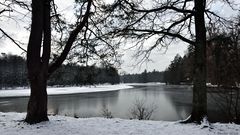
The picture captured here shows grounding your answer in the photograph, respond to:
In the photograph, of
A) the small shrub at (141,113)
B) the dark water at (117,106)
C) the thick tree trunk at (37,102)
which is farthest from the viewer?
the dark water at (117,106)

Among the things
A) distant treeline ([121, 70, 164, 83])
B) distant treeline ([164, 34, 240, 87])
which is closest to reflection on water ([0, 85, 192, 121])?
distant treeline ([164, 34, 240, 87])

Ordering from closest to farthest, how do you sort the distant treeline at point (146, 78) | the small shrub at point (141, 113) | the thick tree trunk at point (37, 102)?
the thick tree trunk at point (37, 102) → the small shrub at point (141, 113) → the distant treeline at point (146, 78)

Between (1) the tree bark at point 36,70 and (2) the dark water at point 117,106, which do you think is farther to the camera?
(2) the dark water at point 117,106

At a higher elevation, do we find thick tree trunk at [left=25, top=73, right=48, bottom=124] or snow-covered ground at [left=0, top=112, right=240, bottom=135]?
thick tree trunk at [left=25, top=73, right=48, bottom=124]

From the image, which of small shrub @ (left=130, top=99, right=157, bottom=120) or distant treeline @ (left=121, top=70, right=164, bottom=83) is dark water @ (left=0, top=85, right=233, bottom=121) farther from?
distant treeline @ (left=121, top=70, right=164, bottom=83)

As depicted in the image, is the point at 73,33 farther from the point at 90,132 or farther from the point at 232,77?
the point at 232,77

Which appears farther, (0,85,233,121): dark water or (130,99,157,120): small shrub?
(0,85,233,121): dark water

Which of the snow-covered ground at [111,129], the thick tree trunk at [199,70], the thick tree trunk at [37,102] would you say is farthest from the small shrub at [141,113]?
the thick tree trunk at [37,102]

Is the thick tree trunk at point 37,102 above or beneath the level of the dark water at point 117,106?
above

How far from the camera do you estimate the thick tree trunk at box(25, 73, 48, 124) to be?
8.64 metres

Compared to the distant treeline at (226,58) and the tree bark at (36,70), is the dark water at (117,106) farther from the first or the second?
the tree bark at (36,70)

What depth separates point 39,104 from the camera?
28.8 ft

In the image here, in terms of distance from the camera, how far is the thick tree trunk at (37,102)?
28.3 feet

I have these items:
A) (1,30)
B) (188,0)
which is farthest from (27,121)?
(188,0)
